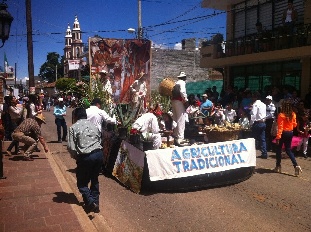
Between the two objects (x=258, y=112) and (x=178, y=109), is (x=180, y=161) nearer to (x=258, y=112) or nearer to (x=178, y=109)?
(x=178, y=109)

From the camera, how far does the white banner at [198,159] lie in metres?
6.24

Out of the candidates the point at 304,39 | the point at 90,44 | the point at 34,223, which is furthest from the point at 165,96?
the point at 304,39

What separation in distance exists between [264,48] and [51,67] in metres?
90.9

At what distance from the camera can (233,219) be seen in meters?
5.03

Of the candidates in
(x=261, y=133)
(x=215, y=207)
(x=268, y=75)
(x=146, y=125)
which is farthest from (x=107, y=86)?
(x=268, y=75)

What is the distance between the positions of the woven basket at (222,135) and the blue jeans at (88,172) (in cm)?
378

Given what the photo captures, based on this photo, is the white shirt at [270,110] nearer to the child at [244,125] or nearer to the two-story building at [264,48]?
the child at [244,125]

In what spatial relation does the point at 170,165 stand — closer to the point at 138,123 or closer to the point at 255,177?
the point at 138,123

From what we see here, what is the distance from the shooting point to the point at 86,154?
522 centimetres

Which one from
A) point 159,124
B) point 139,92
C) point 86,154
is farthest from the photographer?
point 139,92

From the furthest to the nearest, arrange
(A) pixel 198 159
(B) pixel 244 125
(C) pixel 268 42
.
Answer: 1. (C) pixel 268 42
2. (B) pixel 244 125
3. (A) pixel 198 159

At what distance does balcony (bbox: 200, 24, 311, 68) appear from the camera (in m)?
13.2

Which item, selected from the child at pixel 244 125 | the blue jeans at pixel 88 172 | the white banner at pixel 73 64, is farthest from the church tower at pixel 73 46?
the blue jeans at pixel 88 172

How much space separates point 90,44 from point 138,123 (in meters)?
4.75
